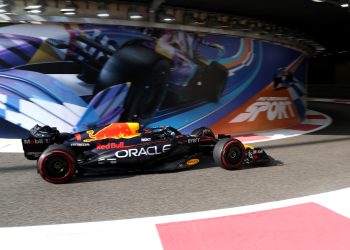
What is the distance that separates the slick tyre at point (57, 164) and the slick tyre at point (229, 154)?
247cm

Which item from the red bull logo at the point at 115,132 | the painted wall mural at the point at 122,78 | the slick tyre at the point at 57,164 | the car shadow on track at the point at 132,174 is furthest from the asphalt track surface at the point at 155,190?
the painted wall mural at the point at 122,78

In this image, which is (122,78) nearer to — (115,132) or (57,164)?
(115,132)

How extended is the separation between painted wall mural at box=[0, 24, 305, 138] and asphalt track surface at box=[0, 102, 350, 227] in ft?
8.23

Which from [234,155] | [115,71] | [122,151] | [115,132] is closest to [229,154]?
[234,155]

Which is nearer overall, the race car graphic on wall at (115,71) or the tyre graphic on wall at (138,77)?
the race car graphic on wall at (115,71)

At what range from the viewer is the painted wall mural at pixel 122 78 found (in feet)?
31.4

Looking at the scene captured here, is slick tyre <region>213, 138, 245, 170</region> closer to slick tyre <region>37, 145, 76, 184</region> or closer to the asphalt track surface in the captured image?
the asphalt track surface

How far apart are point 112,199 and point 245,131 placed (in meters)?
7.71

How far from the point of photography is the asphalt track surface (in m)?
4.37

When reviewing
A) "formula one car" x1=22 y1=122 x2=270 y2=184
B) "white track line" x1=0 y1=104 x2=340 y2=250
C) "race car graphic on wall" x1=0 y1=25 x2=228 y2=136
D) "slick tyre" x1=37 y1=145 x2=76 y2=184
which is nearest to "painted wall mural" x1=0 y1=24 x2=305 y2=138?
"race car graphic on wall" x1=0 y1=25 x2=228 y2=136

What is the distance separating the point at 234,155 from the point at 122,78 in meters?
4.66

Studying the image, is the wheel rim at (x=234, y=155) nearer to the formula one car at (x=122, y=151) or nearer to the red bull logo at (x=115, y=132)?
the formula one car at (x=122, y=151)

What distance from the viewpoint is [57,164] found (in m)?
5.68

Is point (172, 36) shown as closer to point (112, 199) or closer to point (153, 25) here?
point (153, 25)
